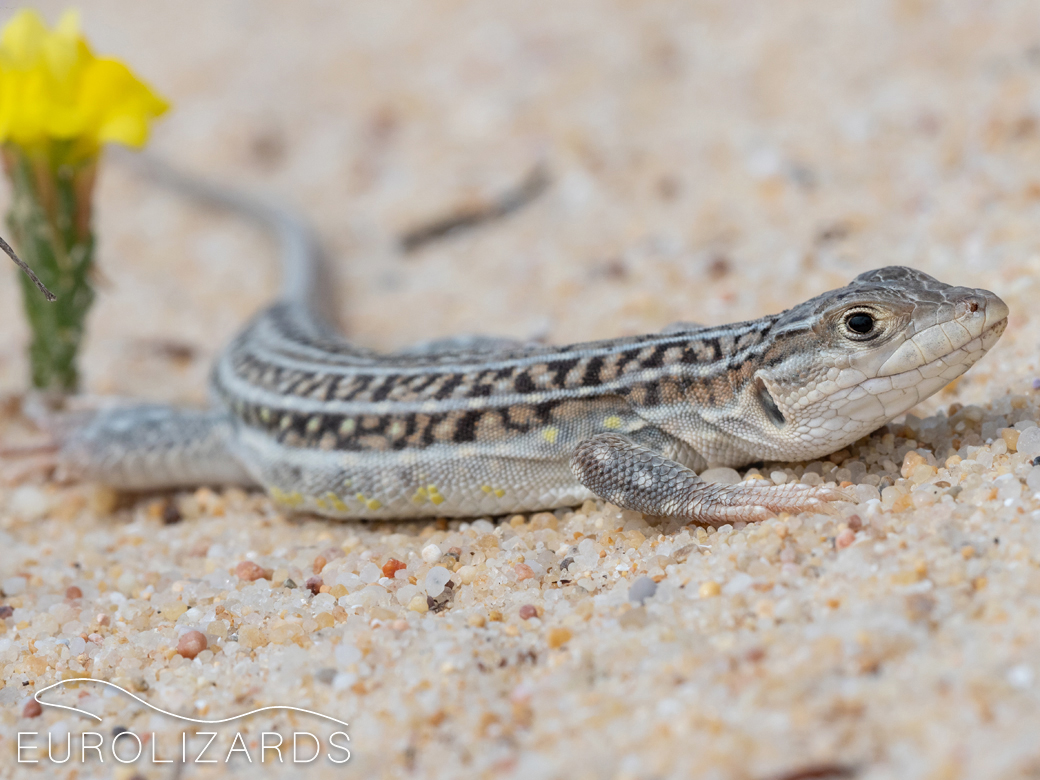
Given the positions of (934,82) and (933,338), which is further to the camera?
(934,82)

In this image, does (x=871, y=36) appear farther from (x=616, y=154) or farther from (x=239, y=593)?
Answer: (x=239, y=593)

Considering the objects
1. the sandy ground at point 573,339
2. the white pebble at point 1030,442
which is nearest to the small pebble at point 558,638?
the sandy ground at point 573,339

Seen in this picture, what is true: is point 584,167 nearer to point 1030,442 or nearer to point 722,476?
point 722,476

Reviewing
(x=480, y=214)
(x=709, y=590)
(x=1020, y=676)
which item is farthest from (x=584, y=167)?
(x=1020, y=676)

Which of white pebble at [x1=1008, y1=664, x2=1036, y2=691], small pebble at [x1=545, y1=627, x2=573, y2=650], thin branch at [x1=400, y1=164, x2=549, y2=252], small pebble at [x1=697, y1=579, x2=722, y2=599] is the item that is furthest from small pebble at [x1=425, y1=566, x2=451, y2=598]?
thin branch at [x1=400, y1=164, x2=549, y2=252]

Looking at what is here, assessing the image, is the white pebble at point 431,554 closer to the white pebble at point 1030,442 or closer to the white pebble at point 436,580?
the white pebble at point 436,580

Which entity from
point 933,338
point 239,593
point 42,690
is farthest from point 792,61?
point 42,690

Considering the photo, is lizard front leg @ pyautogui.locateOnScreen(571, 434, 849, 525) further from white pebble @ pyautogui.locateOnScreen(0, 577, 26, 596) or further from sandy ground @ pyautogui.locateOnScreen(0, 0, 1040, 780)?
white pebble @ pyautogui.locateOnScreen(0, 577, 26, 596)
